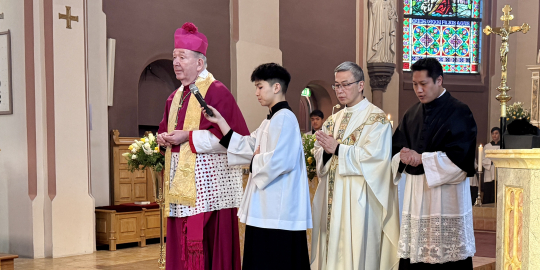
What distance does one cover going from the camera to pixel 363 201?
12.6 ft

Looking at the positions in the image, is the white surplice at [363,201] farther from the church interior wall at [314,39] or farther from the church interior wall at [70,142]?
the church interior wall at [314,39]

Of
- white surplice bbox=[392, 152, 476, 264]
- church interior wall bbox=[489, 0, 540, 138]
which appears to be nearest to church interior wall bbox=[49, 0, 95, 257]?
white surplice bbox=[392, 152, 476, 264]

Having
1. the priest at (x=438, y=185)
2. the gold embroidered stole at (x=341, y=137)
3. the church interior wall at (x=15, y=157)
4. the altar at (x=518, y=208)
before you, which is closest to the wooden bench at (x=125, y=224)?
the church interior wall at (x=15, y=157)

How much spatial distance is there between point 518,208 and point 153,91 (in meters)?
7.13

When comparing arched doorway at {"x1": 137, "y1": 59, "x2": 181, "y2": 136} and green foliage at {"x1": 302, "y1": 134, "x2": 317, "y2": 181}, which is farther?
arched doorway at {"x1": 137, "y1": 59, "x2": 181, "y2": 136}

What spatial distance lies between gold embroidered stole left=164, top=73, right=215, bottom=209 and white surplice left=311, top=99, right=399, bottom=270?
0.93 metres

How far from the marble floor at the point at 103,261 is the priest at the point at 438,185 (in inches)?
89.9

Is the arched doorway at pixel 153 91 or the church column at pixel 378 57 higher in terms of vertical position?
the church column at pixel 378 57

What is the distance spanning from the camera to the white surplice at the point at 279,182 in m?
3.39

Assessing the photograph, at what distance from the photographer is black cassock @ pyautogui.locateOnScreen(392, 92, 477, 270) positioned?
362 centimetres

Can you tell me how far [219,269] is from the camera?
3.71 m

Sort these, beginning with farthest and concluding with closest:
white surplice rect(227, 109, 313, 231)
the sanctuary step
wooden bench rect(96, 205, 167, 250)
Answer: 1. the sanctuary step
2. wooden bench rect(96, 205, 167, 250)
3. white surplice rect(227, 109, 313, 231)

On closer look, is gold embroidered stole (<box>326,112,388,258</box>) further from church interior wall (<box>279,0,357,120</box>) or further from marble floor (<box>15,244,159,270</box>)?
church interior wall (<box>279,0,357,120</box>)

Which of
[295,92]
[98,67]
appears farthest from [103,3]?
[295,92]
